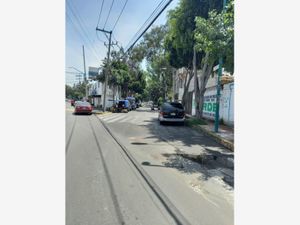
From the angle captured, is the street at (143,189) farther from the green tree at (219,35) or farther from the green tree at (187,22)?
the green tree at (187,22)

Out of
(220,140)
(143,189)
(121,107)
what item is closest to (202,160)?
(143,189)

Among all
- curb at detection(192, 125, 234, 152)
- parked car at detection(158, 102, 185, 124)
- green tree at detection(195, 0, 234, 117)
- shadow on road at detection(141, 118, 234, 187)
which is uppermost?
green tree at detection(195, 0, 234, 117)

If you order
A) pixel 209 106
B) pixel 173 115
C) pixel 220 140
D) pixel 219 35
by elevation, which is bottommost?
pixel 220 140

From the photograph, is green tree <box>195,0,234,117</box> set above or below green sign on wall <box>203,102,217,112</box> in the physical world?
above

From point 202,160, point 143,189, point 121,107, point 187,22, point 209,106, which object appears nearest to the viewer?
point 143,189

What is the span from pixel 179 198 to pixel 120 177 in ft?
4.77

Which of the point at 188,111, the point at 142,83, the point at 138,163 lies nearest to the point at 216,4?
the point at 138,163

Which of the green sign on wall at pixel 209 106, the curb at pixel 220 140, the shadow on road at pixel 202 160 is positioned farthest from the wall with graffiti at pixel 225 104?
the shadow on road at pixel 202 160

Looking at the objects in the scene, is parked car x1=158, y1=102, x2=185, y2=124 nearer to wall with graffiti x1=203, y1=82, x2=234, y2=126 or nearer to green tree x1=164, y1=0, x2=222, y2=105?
wall with graffiti x1=203, y1=82, x2=234, y2=126

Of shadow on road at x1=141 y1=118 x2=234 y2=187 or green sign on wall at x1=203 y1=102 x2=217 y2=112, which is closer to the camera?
shadow on road at x1=141 y1=118 x2=234 y2=187

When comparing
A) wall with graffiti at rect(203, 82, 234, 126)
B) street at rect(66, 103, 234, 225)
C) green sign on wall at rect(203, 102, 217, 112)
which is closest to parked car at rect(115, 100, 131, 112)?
green sign on wall at rect(203, 102, 217, 112)

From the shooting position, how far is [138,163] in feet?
18.3

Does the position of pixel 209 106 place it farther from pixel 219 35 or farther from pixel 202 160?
pixel 219 35

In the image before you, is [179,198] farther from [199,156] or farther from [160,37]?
[160,37]
